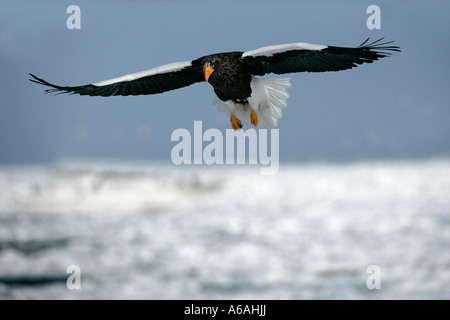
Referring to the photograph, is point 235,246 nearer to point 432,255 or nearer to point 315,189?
point 315,189

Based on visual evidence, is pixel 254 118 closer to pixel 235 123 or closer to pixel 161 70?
pixel 235 123

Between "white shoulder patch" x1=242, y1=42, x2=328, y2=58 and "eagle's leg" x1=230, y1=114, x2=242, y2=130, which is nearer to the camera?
"white shoulder patch" x1=242, y1=42, x2=328, y2=58

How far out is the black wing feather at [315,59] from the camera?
544 cm

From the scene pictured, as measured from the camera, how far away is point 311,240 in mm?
48500

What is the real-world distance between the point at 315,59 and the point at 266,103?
0.74 m

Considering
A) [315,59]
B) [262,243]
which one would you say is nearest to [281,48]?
[315,59]

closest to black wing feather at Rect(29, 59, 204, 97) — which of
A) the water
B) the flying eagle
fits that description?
the flying eagle

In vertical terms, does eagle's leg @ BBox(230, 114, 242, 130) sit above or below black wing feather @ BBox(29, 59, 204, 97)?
below

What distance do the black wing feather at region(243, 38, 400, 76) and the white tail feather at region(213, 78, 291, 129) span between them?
0.64 feet

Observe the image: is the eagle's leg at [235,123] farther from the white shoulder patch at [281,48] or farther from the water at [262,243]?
the water at [262,243]

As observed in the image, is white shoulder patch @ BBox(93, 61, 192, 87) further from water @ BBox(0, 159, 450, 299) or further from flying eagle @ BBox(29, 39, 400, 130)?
water @ BBox(0, 159, 450, 299)

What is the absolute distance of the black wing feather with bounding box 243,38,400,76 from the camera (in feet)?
17.8
